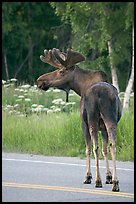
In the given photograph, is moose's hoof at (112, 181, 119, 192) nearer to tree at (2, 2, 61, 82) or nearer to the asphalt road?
the asphalt road

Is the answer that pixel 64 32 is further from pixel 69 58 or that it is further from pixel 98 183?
pixel 98 183

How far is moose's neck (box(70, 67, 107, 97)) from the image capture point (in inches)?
519

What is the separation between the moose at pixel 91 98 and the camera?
41.4 feet

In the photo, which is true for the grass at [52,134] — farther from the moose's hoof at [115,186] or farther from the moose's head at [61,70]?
the moose's hoof at [115,186]

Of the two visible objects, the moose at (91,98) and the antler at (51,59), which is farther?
the antler at (51,59)

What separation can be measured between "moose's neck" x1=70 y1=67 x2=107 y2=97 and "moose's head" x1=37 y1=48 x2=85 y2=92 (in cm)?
8

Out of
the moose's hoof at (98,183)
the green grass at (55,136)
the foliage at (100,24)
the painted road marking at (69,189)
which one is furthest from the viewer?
the foliage at (100,24)

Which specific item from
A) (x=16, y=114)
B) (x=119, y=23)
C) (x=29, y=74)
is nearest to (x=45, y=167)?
(x=16, y=114)

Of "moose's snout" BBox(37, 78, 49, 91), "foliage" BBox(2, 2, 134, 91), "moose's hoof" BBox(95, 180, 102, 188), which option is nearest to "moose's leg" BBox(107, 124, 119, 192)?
"moose's hoof" BBox(95, 180, 102, 188)

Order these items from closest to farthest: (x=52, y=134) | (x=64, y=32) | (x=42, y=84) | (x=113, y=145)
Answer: (x=113, y=145)
(x=42, y=84)
(x=52, y=134)
(x=64, y=32)

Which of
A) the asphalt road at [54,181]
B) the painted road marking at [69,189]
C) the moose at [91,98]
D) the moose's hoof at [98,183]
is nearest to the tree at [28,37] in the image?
the asphalt road at [54,181]

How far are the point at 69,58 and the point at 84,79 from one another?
405 mm

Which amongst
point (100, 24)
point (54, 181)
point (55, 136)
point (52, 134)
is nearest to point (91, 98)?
point (54, 181)

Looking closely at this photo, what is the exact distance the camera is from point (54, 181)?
44.3 ft
